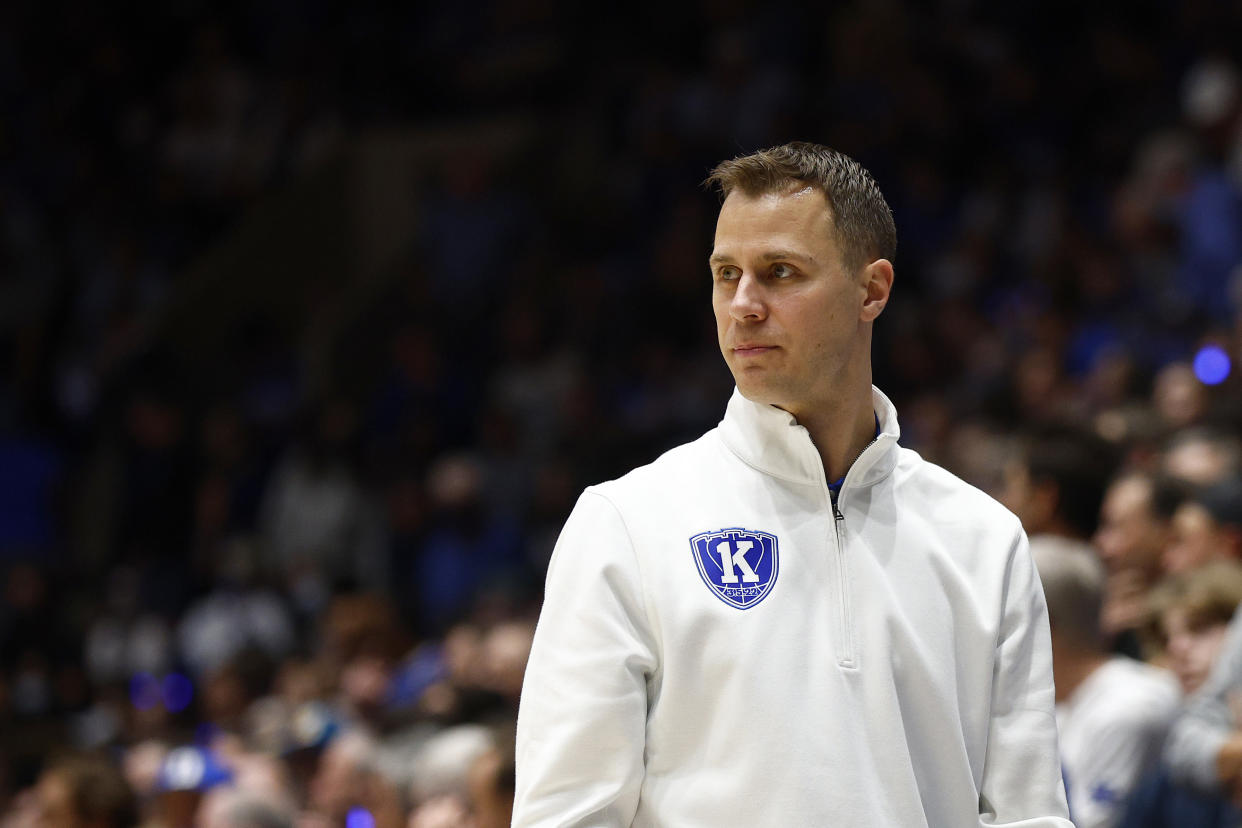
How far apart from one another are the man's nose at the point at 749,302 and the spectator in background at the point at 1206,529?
234cm

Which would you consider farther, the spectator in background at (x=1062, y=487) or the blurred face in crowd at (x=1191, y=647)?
the spectator in background at (x=1062, y=487)

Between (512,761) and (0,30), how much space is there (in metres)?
10.1

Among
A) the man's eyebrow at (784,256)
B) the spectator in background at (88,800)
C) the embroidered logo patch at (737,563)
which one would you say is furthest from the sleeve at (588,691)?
the spectator in background at (88,800)

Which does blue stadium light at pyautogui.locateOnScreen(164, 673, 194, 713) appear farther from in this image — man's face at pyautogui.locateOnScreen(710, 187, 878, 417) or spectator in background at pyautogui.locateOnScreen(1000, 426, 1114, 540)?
man's face at pyautogui.locateOnScreen(710, 187, 878, 417)

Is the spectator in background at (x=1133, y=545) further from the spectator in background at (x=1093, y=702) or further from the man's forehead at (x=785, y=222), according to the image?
the man's forehead at (x=785, y=222)

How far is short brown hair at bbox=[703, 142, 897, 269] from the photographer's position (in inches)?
95.9

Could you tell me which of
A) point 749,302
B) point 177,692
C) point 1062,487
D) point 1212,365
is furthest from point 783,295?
point 177,692

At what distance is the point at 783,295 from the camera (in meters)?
2.43

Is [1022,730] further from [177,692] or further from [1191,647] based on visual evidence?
[177,692]

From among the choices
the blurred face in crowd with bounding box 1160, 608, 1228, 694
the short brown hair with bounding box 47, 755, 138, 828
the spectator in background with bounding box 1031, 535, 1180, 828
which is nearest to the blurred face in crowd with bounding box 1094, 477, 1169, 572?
the blurred face in crowd with bounding box 1160, 608, 1228, 694

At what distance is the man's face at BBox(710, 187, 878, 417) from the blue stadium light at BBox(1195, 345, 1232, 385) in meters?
3.95

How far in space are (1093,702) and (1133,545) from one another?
0.85 m

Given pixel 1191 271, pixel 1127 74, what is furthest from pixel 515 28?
pixel 1191 271

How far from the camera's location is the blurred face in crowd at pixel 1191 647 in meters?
3.94
